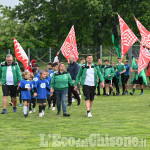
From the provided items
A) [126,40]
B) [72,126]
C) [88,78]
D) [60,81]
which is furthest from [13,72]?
[126,40]

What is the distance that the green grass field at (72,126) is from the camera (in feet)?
26.5

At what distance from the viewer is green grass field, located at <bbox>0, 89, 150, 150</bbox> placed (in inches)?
318

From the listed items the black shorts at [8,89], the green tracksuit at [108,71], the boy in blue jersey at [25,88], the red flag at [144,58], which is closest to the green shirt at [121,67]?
the green tracksuit at [108,71]

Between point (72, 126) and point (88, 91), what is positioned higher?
point (88, 91)

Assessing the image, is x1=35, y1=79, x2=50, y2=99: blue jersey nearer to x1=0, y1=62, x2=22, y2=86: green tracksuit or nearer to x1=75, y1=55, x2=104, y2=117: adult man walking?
x1=0, y1=62, x2=22, y2=86: green tracksuit

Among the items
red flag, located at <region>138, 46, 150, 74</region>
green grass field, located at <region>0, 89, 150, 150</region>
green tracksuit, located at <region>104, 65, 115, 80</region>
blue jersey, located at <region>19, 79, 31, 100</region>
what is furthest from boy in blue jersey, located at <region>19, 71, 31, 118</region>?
green tracksuit, located at <region>104, 65, 115, 80</region>

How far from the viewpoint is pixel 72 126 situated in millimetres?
10000

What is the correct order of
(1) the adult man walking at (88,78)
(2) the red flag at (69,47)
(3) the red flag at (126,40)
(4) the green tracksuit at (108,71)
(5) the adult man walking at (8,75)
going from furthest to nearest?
1. (4) the green tracksuit at (108,71)
2. (2) the red flag at (69,47)
3. (3) the red flag at (126,40)
4. (5) the adult man walking at (8,75)
5. (1) the adult man walking at (88,78)

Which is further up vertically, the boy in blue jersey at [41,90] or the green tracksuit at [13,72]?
the green tracksuit at [13,72]

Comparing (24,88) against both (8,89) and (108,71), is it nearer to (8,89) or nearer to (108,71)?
(8,89)

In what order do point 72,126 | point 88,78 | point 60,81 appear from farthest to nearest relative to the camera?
point 60,81, point 88,78, point 72,126

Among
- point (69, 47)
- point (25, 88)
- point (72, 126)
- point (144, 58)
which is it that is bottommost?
point (72, 126)

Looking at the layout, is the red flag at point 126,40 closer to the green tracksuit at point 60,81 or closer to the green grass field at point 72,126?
the green grass field at point 72,126

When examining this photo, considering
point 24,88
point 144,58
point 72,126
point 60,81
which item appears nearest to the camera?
point 72,126
